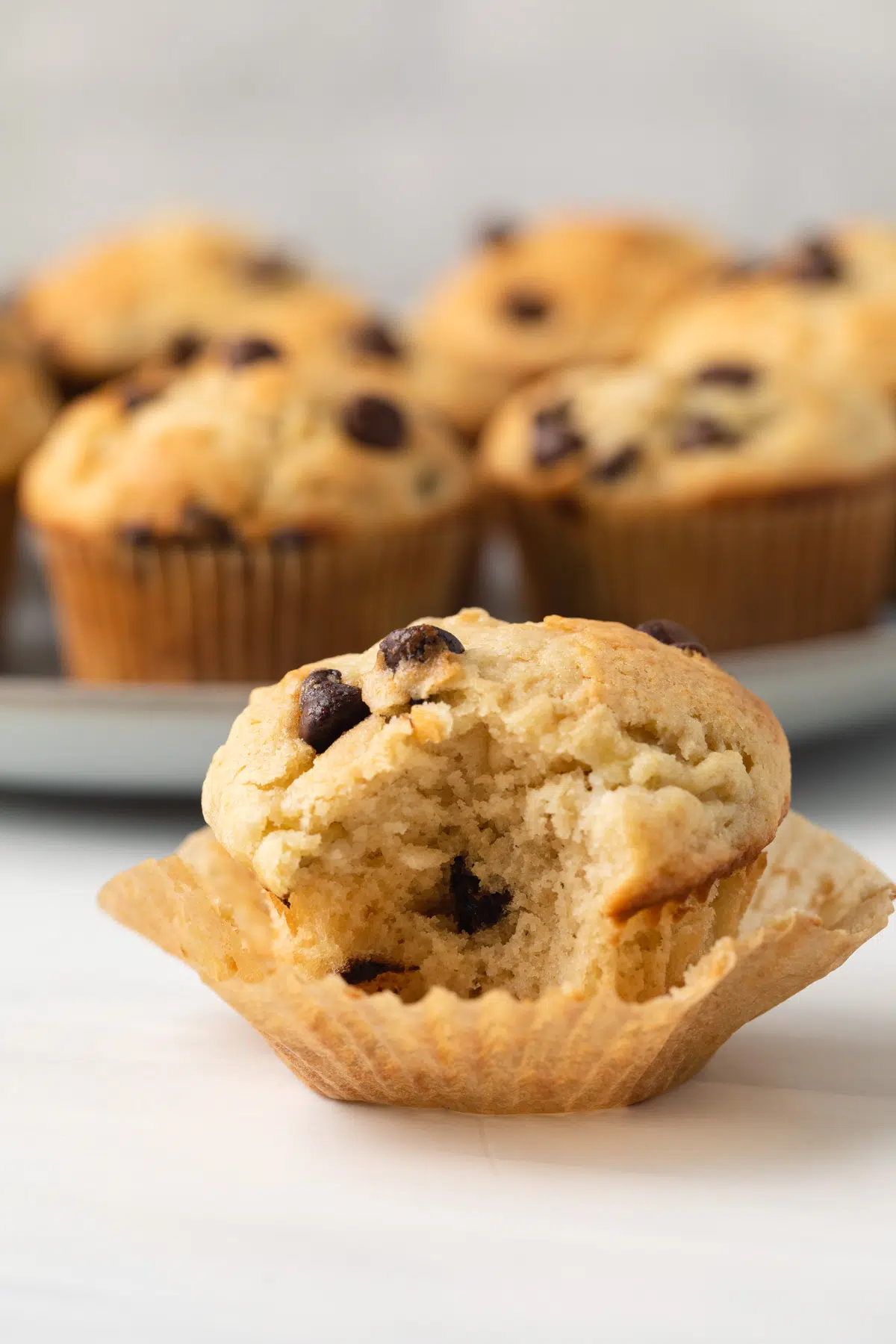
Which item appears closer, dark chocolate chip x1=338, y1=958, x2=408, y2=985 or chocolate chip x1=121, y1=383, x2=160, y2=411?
dark chocolate chip x1=338, y1=958, x2=408, y2=985

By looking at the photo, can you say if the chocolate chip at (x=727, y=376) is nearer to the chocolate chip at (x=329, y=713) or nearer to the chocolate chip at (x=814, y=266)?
the chocolate chip at (x=814, y=266)

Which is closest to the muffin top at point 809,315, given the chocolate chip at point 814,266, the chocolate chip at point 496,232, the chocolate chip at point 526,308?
the chocolate chip at point 814,266

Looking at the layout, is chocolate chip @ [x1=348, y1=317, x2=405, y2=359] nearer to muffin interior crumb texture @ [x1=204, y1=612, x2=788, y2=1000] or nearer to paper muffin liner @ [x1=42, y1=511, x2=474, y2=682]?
paper muffin liner @ [x1=42, y1=511, x2=474, y2=682]

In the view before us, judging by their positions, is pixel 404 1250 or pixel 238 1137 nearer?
pixel 404 1250

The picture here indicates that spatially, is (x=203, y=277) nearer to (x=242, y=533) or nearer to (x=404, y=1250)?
(x=242, y=533)

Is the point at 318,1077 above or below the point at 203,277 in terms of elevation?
above

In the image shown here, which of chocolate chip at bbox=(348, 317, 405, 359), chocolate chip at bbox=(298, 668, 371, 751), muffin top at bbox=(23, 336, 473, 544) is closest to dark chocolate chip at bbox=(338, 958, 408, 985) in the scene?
chocolate chip at bbox=(298, 668, 371, 751)

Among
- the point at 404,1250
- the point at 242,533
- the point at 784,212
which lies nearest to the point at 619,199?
the point at 784,212

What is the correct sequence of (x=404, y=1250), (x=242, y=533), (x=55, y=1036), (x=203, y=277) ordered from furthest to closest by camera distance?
(x=203, y=277) < (x=242, y=533) < (x=55, y=1036) < (x=404, y=1250)
